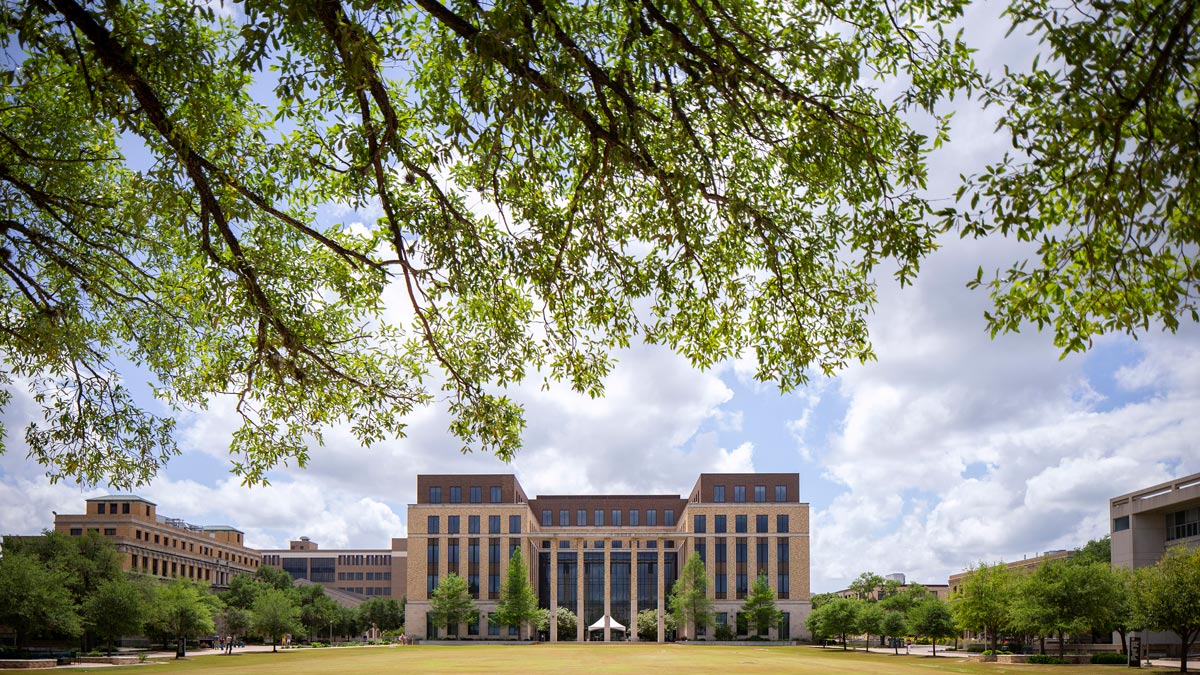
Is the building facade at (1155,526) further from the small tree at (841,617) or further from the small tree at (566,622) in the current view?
the small tree at (566,622)

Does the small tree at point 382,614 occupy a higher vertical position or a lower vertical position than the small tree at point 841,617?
lower

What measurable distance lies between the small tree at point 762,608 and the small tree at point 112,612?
6191 cm

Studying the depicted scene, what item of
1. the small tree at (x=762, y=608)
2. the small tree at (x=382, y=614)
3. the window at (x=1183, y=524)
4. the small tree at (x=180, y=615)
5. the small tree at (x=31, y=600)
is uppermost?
the window at (x=1183, y=524)

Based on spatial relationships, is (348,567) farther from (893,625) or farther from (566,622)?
(893,625)

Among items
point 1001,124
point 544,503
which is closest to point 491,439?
point 1001,124

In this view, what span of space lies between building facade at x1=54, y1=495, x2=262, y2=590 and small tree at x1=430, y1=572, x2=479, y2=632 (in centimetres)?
2564

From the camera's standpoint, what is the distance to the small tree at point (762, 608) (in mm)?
104812

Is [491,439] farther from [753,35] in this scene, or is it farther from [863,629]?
[863,629]

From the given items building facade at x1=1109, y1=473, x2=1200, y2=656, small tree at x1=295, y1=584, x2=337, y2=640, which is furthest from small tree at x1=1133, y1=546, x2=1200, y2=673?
small tree at x1=295, y1=584, x2=337, y2=640

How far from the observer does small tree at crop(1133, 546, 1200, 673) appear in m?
50.0

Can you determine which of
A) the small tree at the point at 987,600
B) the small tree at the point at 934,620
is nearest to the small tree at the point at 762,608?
the small tree at the point at 934,620

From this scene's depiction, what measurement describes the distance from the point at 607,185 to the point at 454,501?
360 feet

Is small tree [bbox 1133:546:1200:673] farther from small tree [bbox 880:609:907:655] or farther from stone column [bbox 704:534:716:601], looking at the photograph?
stone column [bbox 704:534:716:601]

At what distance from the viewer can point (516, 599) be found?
105 metres
